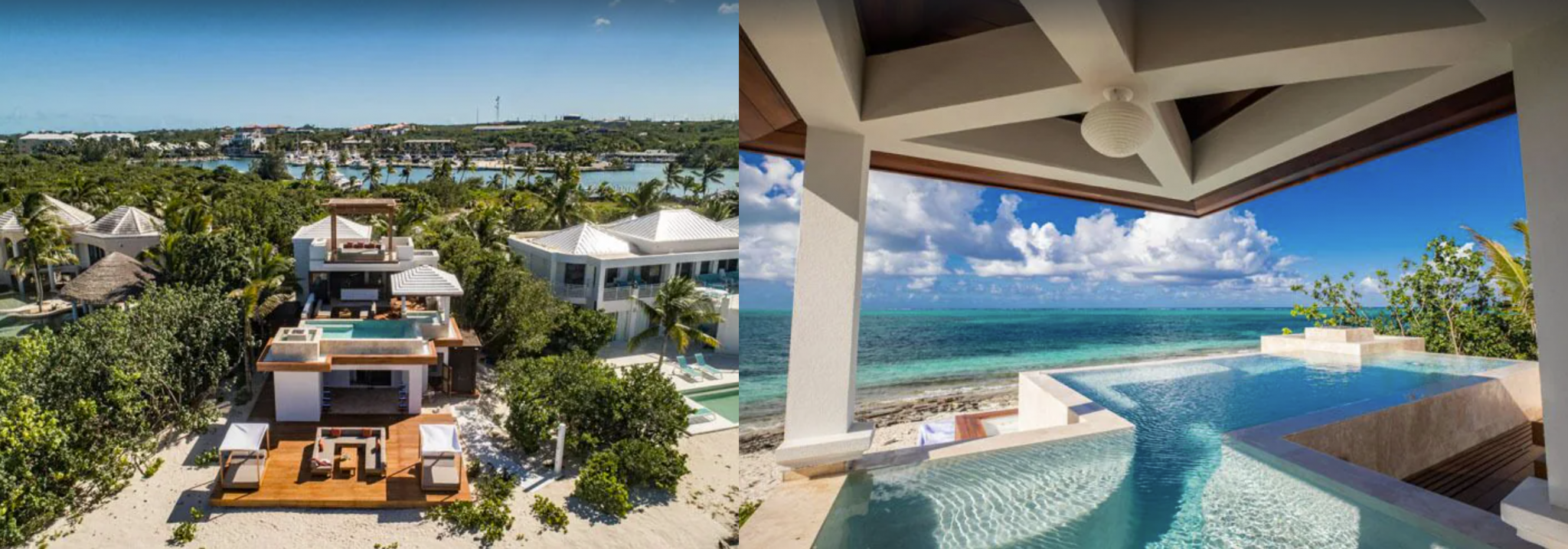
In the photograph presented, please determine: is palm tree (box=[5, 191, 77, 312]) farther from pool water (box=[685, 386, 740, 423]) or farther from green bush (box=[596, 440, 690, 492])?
pool water (box=[685, 386, 740, 423])

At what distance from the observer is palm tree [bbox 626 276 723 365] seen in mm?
6941

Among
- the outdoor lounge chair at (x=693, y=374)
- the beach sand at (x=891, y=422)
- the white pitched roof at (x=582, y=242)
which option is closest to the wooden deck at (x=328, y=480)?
the outdoor lounge chair at (x=693, y=374)

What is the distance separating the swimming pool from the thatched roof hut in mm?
5237

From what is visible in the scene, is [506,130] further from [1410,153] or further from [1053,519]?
[1410,153]

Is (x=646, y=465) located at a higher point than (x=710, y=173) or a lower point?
lower

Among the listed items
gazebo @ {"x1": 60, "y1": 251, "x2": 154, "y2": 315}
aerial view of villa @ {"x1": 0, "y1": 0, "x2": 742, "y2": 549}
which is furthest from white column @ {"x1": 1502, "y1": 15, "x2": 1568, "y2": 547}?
gazebo @ {"x1": 60, "y1": 251, "x2": 154, "y2": 315}

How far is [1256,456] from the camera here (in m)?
2.49

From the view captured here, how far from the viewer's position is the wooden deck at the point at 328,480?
423cm

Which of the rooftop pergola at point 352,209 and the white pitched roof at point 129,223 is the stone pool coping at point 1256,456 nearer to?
the rooftop pergola at point 352,209

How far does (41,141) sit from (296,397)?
6.79 ft

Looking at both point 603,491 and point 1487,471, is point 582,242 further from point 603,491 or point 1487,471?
point 1487,471

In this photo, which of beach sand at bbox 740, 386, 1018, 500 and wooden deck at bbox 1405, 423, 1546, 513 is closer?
wooden deck at bbox 1405, 423, 1546, 513

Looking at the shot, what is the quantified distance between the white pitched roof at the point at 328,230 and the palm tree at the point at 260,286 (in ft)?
0.80

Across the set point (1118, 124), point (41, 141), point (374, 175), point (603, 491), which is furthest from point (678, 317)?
point (1118, 124)
